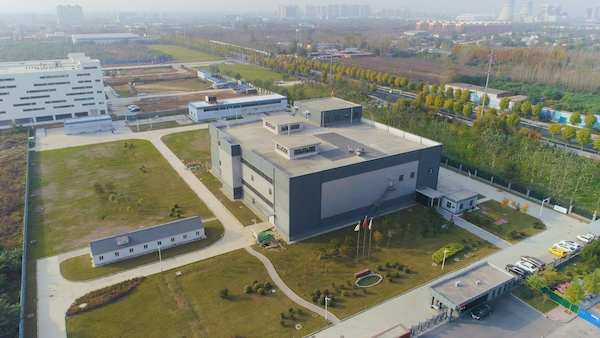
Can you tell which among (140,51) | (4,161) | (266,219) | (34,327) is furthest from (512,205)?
(140,51)

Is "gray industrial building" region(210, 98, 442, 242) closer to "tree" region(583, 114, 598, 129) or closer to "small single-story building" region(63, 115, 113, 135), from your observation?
"small single-story building" region(63, 115, 113, 135)

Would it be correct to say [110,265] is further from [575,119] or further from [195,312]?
[575,119]

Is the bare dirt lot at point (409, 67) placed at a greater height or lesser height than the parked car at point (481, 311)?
greater

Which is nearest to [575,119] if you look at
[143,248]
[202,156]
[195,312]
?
[202,156]

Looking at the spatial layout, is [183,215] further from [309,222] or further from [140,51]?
[140,51]

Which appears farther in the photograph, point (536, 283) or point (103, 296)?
point (536, 283)

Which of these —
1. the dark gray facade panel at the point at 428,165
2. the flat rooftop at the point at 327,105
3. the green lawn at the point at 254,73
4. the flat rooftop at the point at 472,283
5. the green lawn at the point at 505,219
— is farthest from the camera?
the green lawn at the point at 254,73

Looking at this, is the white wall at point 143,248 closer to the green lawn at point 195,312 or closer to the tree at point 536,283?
the green lawn at point 195,312

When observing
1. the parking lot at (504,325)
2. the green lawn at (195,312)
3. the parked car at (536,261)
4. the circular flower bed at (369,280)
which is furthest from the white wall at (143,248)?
the parked car at (536,261)
